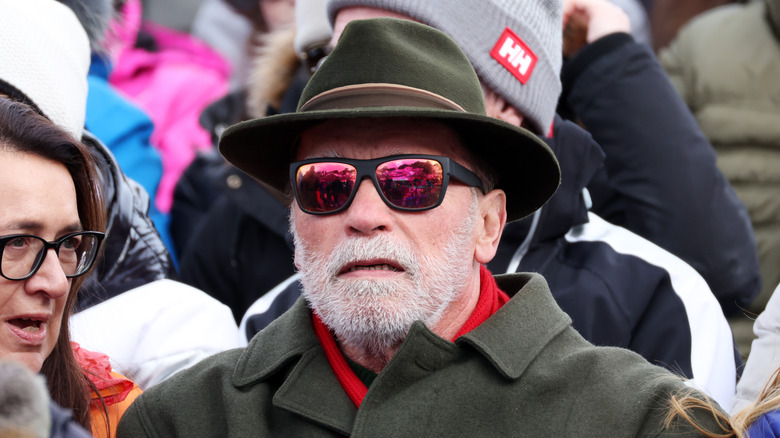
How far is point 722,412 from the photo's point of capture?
265 centimetres

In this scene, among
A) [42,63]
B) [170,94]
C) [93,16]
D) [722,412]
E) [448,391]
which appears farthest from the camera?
[170,94]

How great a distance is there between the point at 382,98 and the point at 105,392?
1203 millimetres

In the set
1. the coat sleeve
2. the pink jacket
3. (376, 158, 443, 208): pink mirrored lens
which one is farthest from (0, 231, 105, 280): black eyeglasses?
the pink jacket

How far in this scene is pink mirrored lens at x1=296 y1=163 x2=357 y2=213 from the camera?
2.97m

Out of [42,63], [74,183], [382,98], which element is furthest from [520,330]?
[42,63]

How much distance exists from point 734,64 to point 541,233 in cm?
171

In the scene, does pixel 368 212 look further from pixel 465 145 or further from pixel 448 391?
pixel 448 391

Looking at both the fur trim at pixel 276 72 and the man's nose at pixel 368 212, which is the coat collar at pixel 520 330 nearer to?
the man's nose at pixel 368 212

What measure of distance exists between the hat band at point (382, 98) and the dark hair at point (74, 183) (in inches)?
29.3

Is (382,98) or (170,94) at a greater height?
(382,98)

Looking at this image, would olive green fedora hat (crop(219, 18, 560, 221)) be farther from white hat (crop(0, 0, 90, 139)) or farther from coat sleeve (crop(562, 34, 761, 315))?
coat sleeve (crop(562, 34, 761, 315))

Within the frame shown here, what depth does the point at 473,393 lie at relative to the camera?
2.82 metres

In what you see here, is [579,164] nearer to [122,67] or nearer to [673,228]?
[673,228]

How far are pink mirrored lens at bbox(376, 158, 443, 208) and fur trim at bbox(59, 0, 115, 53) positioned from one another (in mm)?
2352
